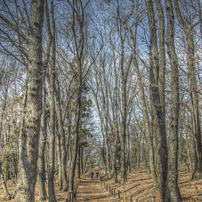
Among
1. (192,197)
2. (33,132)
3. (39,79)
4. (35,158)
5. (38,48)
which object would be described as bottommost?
→ (192,197)

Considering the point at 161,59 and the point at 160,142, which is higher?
the point at 161,59

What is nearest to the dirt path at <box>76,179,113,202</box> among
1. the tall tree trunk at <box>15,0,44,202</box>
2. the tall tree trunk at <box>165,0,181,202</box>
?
the tall tree trunk at <box>165,0,181,202</box>

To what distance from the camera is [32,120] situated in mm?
4043

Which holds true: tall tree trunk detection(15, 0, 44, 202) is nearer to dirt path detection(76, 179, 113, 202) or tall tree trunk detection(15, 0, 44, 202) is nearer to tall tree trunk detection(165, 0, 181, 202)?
tall tree trunk detection(165, 0, 181, 202)

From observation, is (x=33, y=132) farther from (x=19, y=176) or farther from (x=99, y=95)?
(x=99, y=95)

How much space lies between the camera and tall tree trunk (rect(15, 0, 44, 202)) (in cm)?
377

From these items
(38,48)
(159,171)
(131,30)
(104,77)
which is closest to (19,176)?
(38,48)

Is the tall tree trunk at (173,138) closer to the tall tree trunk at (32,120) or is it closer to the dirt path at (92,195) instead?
the tall tree trunk at (32,120)

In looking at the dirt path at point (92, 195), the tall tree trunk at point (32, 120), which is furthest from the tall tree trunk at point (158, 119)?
the dirt path at point (92, 195)

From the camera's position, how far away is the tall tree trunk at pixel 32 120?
3.77 meters

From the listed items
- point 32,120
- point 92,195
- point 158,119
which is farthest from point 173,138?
point 92,195

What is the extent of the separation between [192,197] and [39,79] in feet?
22.2

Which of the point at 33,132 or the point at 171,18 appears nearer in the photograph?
the point at 33,132

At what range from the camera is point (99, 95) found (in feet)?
79.7
